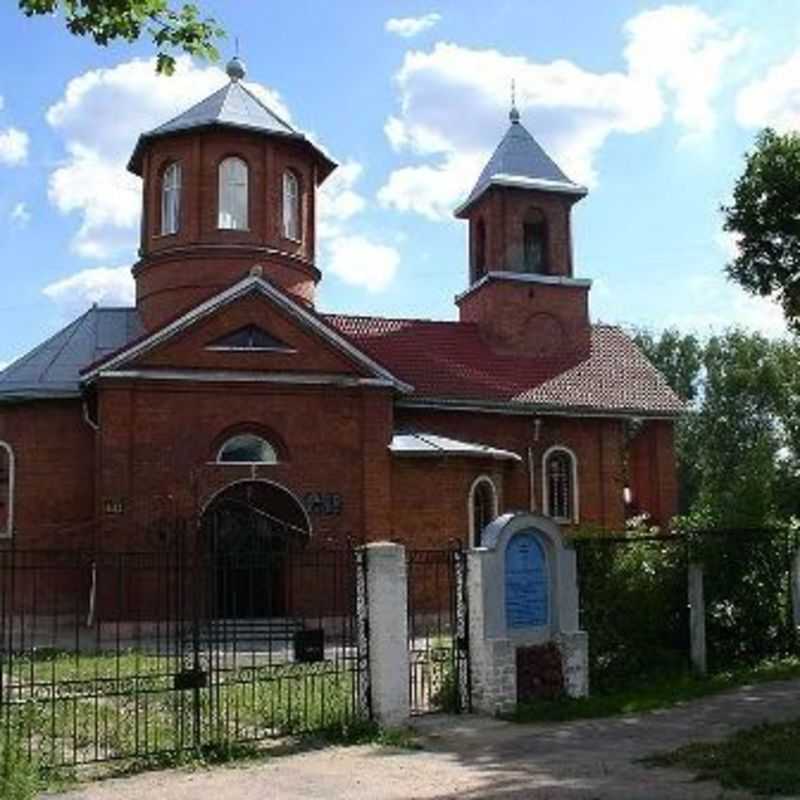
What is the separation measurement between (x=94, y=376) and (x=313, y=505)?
17.1 feet

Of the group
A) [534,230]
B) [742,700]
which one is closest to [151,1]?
[742,700]

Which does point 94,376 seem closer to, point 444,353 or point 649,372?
point 444,353

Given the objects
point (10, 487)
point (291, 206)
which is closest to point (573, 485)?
point (291, 206)

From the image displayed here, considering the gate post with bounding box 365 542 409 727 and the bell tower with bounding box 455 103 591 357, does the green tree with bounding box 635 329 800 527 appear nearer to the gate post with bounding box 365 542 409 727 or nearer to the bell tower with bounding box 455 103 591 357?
the bell tower with bounding box 455 103 591 357

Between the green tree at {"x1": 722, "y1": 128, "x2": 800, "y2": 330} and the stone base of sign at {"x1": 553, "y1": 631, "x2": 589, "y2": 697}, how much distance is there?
34.4 ft

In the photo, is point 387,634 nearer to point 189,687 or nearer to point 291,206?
point 189,687

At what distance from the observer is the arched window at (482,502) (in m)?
25.0

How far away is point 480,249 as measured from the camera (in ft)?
106

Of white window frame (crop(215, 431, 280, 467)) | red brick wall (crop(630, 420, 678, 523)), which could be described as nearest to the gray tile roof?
white window frame (crop(215, 431, 280, 467))

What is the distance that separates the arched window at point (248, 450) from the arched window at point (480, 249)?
10.5 m

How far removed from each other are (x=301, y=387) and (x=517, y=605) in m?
11.7

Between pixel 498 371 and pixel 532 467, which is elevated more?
pixel 498 371

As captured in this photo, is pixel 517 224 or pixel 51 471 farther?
pixel 517 224

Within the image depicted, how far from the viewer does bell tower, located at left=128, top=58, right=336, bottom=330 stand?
1073 inches
